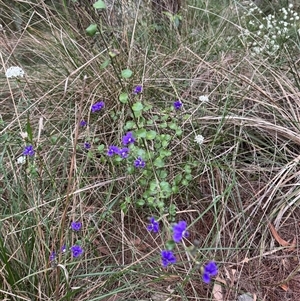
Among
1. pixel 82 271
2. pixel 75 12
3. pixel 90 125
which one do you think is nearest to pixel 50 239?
pixel 82 271

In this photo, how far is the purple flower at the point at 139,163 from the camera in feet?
4.89

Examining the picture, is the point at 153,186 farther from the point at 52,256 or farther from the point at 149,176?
the point at 52,256

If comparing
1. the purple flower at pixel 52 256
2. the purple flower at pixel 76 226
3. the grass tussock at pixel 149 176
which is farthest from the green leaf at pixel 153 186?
the purple flower at pixel 52 256

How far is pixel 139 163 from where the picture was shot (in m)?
1.49

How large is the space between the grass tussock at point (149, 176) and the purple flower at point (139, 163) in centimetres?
3

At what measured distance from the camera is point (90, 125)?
189 cm

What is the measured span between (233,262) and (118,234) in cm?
42

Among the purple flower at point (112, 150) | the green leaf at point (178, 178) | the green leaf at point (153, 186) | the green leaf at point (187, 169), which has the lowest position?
the green leaf at point (178, 178)

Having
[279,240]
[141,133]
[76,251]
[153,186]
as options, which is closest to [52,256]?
[76,251]

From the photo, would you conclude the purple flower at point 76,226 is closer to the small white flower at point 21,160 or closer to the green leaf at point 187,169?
the small white flower at point 21,160

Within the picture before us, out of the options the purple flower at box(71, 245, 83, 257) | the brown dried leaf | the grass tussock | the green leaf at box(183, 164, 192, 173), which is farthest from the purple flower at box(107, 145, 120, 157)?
the brown dried leaf

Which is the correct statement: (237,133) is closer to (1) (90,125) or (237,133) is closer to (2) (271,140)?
(2) (271,140)

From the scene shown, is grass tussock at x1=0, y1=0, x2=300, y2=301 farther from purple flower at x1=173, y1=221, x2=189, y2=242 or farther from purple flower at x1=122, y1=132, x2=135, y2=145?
purple flower at x1=173, y1=221, x2=189, y2=242

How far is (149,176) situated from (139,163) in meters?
0.09
